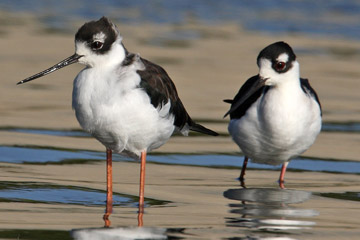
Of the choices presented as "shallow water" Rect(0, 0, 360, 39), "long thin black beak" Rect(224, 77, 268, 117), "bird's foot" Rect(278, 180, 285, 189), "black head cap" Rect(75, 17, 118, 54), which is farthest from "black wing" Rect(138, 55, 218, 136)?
"shallow water" Rect(0, 0, 360, 39)

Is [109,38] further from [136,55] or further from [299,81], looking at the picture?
[299,81]

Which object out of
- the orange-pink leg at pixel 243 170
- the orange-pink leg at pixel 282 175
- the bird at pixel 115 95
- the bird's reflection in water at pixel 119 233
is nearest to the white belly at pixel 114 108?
the bird at pixel 115 95

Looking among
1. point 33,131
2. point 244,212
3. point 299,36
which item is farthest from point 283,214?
point 299,36

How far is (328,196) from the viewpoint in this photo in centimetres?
703

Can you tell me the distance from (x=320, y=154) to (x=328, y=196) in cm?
169

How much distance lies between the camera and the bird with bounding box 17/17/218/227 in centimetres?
632

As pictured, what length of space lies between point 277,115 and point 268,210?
1.39 meters

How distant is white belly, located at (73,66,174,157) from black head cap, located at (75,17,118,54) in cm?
20

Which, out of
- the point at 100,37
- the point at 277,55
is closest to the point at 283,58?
the point at 277,55

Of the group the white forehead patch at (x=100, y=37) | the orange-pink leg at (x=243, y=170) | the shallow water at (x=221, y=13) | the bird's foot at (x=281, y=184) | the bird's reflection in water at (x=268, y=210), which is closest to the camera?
the bird's reflection in water at (x=268, y=210)

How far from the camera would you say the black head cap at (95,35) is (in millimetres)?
6480

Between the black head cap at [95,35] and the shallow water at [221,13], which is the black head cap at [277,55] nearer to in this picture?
the black head cap at [95,35]

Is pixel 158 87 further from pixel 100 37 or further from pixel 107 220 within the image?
pixel 107 220

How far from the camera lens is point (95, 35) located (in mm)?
6492
